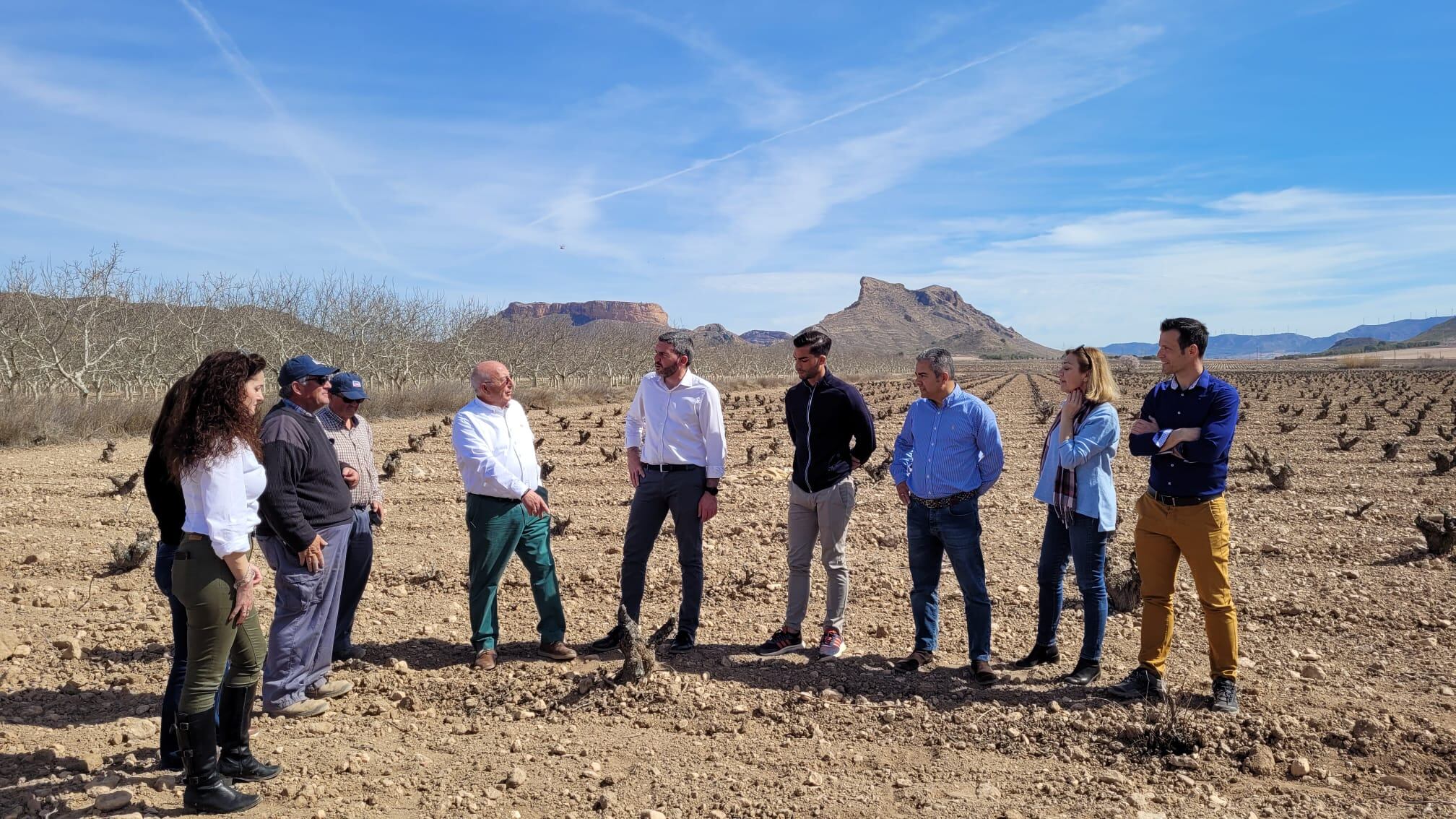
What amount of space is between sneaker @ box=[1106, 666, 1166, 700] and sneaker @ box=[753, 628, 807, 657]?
155cm

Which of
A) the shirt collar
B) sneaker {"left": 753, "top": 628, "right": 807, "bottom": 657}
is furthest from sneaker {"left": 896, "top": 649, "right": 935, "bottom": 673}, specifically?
the shirt collar

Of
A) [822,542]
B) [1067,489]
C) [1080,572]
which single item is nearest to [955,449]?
[1067,489]

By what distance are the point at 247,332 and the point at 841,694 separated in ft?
127

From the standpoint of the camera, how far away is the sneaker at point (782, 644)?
467 centimetres

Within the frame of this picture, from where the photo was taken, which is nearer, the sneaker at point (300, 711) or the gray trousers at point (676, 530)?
the sneaker at point (300, 711)

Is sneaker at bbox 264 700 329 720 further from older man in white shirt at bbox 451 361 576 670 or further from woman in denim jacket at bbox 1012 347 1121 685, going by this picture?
woman in denim jacket at bbox 1012 347 1121 685

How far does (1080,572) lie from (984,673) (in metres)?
0.66

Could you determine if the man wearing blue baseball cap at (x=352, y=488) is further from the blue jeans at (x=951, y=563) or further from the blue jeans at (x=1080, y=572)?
the blue jeans at (x=1080, y=572)

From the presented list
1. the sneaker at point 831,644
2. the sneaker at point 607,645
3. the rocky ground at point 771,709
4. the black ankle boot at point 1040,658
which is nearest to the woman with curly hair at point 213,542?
the rocky ground at point 771,709

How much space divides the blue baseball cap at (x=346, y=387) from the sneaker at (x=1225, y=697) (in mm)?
4171

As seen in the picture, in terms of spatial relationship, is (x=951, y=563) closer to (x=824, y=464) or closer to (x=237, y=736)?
(x=824, y=464)

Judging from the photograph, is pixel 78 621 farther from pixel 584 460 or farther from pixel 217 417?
pixel 584 460

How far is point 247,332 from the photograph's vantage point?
36.4 metres

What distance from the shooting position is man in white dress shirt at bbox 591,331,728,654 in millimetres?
4551
